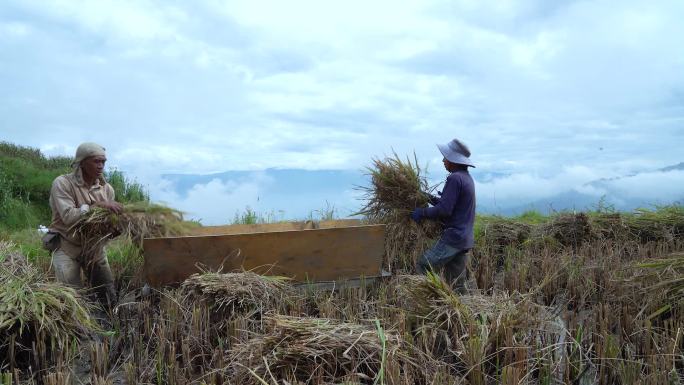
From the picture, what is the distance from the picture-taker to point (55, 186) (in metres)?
4.44

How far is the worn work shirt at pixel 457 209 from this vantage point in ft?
16.1

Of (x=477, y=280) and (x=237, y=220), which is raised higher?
(x=237, y=220)

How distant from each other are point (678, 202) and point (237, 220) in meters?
7.05

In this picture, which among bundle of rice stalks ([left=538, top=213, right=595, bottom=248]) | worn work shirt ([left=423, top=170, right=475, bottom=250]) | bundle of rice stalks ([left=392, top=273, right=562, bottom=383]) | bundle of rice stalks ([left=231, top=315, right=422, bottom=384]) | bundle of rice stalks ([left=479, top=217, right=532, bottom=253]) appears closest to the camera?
bundle of rice stalks ([left=231, top=315, right=422, bottom=384])

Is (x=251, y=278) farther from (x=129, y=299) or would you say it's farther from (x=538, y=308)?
(x=538, y=308)

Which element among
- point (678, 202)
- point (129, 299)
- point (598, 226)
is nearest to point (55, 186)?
point (129, 299)

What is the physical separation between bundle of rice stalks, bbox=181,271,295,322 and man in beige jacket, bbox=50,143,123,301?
100 centimetres

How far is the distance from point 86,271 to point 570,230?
6037 mm

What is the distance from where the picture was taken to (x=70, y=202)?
4488 mm

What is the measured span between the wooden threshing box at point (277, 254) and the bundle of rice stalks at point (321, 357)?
162 centimetres

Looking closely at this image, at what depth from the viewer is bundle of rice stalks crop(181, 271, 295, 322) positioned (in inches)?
155

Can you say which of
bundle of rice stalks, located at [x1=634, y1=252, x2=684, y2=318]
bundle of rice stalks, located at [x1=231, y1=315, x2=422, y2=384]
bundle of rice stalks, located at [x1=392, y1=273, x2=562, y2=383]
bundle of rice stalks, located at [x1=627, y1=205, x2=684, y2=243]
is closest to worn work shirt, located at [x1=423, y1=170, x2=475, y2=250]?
bundle of rice stalks, located at [x1=392, y1=273, x2=562, y2=383]

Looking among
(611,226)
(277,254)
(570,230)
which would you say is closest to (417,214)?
(277,254)

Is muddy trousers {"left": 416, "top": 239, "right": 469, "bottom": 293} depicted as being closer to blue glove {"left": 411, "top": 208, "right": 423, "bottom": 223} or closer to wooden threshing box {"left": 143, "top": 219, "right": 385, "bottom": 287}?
blue glove {"left": 411, "top": 208, "right": 423, "bottom": 223}
